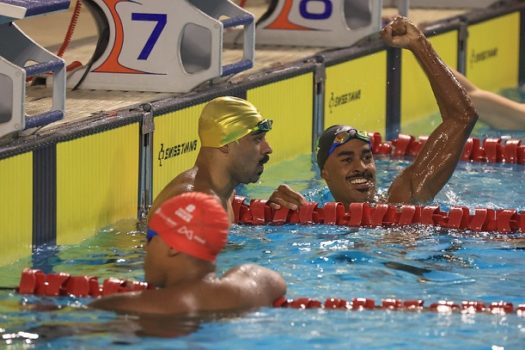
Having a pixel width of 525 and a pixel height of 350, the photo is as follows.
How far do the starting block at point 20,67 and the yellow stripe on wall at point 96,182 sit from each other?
23 centimetres

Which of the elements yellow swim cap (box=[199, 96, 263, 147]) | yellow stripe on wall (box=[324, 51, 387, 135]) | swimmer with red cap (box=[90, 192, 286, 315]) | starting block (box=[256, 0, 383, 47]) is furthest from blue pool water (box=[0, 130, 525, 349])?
starting block (box=[256, 0, 383, 47])

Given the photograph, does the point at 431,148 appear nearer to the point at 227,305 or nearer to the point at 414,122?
the point at 227,305

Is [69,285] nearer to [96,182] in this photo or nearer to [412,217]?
[96,182]

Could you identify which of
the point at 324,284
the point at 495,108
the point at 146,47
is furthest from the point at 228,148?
the point at 495,108

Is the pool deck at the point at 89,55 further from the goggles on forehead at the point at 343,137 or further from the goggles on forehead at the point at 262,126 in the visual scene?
the goggles on forehead at the point at 343,137

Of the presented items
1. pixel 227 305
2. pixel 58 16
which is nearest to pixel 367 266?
pixel 227 305

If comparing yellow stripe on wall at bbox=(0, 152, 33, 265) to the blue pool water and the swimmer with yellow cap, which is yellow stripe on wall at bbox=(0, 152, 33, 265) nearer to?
the blue pool water

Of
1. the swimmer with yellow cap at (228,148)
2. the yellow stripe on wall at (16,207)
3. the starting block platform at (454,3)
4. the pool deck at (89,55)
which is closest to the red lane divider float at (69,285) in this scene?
the yellow stripe on wall at (16,207)

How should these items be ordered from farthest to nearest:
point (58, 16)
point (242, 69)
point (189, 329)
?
Answer: 1. point (58, 16)
2. point (242, 69)
3. point (189, 329)

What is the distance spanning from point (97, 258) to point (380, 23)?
407cm

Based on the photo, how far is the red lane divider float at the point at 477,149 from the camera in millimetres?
8688

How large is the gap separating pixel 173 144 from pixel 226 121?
1345mm

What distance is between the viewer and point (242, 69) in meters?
8.09

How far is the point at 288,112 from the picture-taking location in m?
8.67
